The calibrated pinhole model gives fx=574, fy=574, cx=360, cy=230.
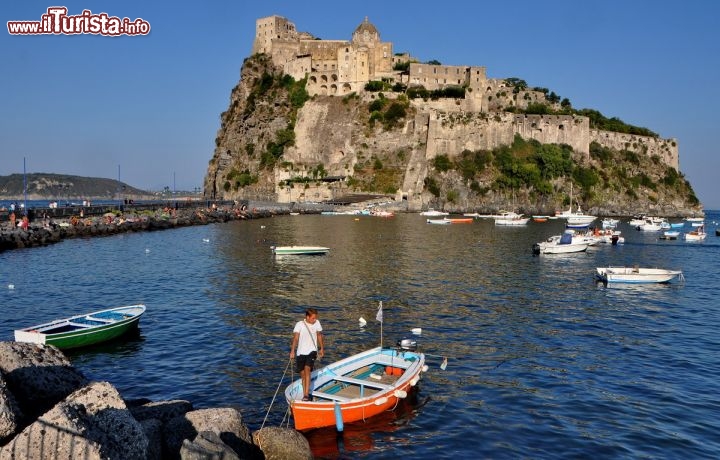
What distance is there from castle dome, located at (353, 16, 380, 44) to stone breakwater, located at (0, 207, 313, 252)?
4035cm

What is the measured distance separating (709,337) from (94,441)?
19.7 m

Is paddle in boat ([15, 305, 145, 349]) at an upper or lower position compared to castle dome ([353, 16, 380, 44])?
lower

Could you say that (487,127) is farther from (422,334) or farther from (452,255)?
(422,334)

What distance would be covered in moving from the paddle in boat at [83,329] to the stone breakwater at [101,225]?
89.2 ft

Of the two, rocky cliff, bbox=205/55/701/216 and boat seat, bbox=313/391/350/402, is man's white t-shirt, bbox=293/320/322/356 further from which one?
rocky cliff, bbox=205/55/701/216

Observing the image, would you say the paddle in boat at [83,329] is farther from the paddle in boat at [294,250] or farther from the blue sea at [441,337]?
the paddle in boat at [294,250]

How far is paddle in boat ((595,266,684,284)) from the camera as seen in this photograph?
96.9 ft

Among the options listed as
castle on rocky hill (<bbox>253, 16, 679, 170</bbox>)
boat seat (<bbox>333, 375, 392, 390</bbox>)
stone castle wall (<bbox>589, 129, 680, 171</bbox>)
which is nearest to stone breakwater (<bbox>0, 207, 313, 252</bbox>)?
→ castle on rocky hill (<bbox>253, 16, 679, 170</bbox>)

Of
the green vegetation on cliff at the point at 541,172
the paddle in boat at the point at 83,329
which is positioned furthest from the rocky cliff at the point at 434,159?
the paddle in boat at the point at 83,329

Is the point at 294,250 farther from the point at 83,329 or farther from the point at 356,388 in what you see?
the point at 356,388

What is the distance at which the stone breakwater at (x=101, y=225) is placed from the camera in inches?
1674

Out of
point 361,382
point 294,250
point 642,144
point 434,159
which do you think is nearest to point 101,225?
point 294,250

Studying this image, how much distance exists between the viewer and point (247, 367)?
50.0ft

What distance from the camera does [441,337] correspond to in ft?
60.3
